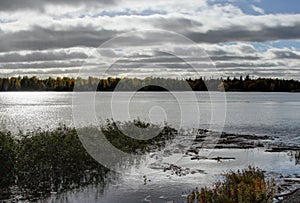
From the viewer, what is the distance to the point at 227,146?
3925 cm

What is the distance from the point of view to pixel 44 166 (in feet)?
76.8

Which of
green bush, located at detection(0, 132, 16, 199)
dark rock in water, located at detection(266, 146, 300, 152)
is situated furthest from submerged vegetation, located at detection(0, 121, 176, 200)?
dark rock in water, located at detection(266, 146, 300, 152)

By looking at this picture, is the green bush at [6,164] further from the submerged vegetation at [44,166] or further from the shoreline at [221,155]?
the shoreline at [221,155]

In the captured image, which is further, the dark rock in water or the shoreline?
the dark rock in water

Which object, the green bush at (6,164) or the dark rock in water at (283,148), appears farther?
the dark rock in water at (283,148)

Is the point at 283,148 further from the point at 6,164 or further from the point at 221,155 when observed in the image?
the point at 6,164

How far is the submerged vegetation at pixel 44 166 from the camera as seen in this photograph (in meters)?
22.0

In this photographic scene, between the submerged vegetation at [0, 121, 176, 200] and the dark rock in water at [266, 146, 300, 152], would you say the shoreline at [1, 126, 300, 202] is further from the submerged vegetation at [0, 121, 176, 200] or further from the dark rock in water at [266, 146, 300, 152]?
the submerged vegetation at [0, 121, 176, 200]

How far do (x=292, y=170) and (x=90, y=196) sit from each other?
1391cm

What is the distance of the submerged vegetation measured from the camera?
72.1 feet

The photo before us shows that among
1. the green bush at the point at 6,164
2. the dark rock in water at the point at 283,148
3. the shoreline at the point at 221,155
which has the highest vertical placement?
the green bush at the point at 6,164

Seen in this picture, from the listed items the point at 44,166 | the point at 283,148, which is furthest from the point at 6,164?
the point at 283,148

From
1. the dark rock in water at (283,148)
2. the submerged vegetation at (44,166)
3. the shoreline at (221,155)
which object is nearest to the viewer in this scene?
the submerged vegetation at (44,166)

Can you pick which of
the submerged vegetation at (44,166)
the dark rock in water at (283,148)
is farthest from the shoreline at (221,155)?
the submerged vegetation at (44,166)
